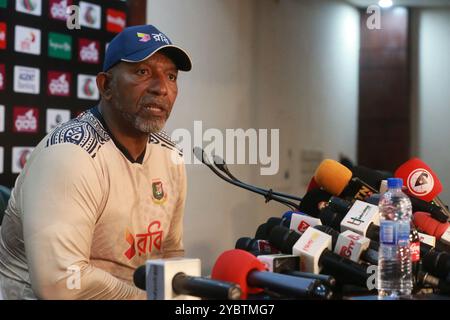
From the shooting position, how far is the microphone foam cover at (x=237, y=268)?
1001 millimetres

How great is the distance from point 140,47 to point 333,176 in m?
0.57

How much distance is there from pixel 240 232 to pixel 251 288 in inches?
85.0

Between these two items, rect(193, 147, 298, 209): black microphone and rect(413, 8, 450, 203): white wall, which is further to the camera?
rect(413, 8, 450, 203): white wall

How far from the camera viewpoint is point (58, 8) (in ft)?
7.93

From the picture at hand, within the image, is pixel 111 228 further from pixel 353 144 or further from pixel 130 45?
pixel 353 144

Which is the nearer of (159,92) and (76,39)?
(159,92)

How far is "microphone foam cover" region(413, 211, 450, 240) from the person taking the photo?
4.83ft

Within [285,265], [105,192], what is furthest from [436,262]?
[105,192]

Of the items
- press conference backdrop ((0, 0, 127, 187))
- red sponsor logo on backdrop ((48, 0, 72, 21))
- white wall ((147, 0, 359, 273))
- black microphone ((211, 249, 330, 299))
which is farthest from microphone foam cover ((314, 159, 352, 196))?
red sponsor logo on backdrop ((48, 0, 72, 21))

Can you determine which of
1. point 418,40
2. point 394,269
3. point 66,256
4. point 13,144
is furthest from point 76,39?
point 418,40

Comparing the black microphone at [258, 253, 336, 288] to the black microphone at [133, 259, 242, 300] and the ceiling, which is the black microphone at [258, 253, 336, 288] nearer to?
the black microphone at [133, 259, 242, 300]

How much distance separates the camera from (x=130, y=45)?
147 centimetres

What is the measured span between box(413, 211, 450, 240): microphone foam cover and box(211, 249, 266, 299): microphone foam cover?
60cm

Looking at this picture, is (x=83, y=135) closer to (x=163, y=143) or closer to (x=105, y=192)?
(x=105, y=192)
